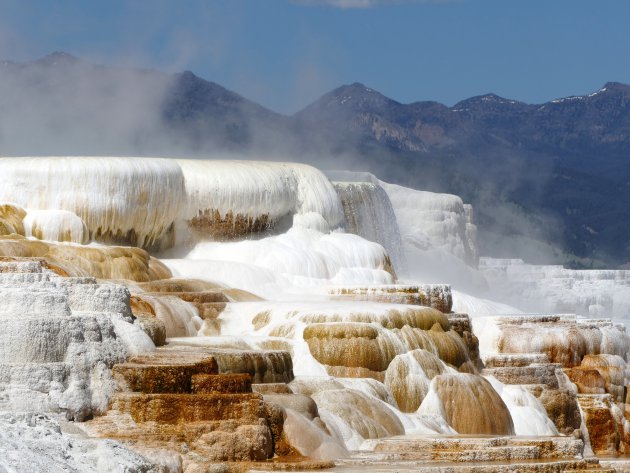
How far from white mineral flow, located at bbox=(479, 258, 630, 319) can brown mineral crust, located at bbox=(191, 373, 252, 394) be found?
37.6 metres

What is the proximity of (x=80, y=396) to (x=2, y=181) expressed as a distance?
1491 centimetres

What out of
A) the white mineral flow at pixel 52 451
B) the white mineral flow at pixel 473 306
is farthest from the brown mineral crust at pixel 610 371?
the white mineral flow at pixel 52 451

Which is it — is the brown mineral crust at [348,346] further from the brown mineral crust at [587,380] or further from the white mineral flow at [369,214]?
the white mineral flow at [369,214]

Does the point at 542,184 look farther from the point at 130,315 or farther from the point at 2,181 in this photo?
the point at 130,315

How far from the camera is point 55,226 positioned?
93.1ft

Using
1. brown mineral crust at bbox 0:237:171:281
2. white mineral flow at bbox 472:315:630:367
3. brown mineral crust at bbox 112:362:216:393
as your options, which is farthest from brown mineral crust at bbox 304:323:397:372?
brown mineral crust at bbox 112:362:216:393

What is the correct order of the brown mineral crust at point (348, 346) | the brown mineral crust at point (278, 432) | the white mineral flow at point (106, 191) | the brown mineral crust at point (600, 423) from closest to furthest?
the brown mineral crust at point (278, 432) → the brown mineral crust at point (348, 346) → the brown mineral crust at point (600, 423) → the white mineral flow at point (106, 191)

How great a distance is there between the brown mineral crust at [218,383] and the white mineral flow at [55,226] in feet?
41.7

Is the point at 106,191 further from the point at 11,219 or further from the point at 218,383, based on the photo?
the point at 218,383

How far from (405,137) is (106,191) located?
82937 millimetres

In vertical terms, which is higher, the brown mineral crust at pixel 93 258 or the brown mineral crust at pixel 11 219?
the brown mineral crust at pixel 11 219

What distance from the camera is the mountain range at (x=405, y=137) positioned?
71625 mm

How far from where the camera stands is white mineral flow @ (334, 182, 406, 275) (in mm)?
37750

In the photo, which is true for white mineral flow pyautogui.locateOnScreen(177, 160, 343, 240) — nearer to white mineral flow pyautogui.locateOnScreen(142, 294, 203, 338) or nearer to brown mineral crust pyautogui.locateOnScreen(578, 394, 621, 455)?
white mineral flow pyautogui.locateOnScreen(142, 294, 203, 338)
